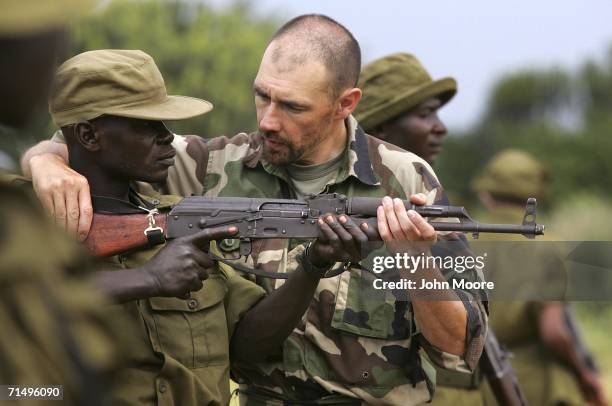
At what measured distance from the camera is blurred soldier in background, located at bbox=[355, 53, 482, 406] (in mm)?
5902

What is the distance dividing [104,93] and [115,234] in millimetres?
539

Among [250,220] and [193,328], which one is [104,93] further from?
[193,328]

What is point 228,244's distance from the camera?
4.02 m

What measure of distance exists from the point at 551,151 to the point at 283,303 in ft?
117

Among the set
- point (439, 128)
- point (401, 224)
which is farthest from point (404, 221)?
point (439, 128)

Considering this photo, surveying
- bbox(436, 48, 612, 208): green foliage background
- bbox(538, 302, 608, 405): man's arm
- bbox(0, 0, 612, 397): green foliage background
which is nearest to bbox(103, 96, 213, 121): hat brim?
bbox(538, 302, 608, 405): man's arm

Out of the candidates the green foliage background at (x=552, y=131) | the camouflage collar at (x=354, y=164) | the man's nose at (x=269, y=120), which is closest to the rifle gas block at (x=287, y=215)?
the camouflage collar at (x=354, y=164)

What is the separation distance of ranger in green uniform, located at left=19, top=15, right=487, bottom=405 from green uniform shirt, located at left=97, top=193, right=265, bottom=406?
0.25 m

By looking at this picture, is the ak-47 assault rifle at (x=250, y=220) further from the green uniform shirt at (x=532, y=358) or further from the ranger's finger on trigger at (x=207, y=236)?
the green uniform shirt at (x=532, y=358)

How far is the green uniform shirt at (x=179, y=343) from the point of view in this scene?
3.70 metres

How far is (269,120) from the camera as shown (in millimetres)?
4371

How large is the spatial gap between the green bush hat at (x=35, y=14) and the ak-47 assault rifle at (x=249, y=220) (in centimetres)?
220

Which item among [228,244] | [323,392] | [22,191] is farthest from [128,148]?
[22,191]

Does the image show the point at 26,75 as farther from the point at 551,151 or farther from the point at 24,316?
the point at 551,151
